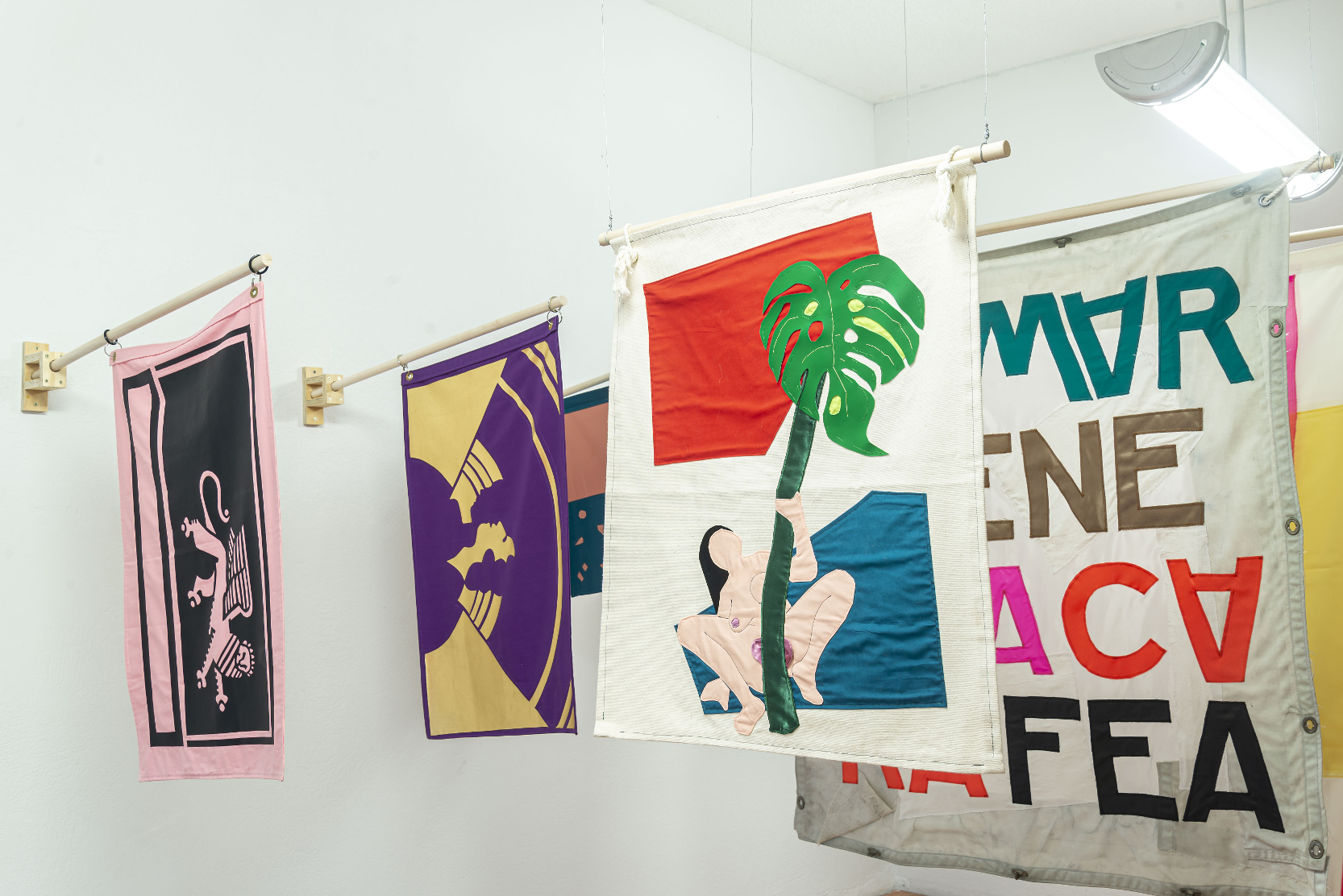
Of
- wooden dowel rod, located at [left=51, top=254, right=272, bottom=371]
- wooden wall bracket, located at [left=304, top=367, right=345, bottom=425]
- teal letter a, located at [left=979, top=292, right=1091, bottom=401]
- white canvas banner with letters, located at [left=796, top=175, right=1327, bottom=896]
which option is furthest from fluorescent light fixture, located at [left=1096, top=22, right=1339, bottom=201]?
wooden wall bracket, located at [left=304, top=367, right=345, bottom=425]

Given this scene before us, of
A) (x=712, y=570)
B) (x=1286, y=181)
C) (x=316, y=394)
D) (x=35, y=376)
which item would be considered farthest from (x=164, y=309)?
(x=1286, y=181)

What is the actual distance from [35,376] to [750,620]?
61.3 inches

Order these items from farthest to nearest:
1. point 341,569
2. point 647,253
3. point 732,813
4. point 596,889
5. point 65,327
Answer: point 732,813, point 596,889, point 341,569, point 65,327, point 647,253

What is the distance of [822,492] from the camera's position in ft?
5.08

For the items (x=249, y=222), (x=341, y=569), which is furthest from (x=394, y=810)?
(x=249, y=222)

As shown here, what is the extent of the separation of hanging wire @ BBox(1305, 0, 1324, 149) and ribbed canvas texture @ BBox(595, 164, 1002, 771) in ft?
9.00

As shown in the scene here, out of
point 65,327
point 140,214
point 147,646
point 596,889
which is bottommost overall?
point 596,889

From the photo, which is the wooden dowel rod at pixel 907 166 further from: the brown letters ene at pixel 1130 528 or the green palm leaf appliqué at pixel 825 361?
the brown letters ene at pixel 1130 528

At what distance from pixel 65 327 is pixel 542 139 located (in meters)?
1.53

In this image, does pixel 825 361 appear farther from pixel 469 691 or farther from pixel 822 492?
pixel 469 691

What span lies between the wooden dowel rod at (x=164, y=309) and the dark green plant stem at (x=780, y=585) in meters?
0.88

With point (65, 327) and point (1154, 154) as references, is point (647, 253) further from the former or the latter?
point (1154, 154)

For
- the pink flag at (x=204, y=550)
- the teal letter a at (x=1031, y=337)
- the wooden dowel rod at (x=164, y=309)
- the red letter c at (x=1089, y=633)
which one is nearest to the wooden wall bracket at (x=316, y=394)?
the wooden dowel rod at (x=164, y=309)

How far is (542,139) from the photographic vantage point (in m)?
3.15
